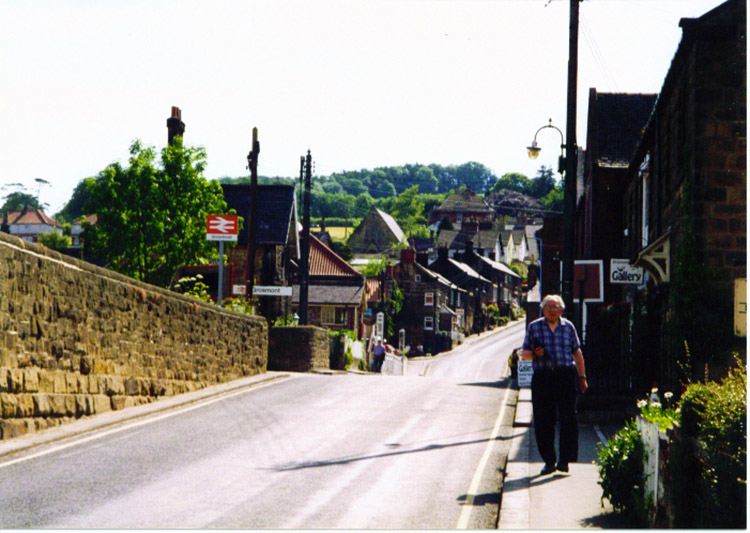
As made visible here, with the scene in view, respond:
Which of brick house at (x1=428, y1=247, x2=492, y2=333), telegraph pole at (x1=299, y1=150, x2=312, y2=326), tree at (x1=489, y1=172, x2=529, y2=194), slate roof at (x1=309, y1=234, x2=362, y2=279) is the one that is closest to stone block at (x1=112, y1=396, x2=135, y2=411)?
telegraph pole at (x1=299, y1=150, x2=312, y2=326)

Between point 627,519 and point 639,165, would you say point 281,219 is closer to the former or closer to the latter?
point 639,165

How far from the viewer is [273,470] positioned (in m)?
10.2

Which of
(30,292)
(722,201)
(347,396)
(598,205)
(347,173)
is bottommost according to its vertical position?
(347,396)

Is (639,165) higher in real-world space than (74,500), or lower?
higher

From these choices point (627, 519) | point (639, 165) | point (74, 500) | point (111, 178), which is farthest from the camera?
point (111, 178)

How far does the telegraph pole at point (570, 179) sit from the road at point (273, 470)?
2.52 metres

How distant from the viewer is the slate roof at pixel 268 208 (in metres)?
48.8

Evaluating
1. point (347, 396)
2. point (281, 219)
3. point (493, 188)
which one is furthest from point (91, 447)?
point (493, 188)

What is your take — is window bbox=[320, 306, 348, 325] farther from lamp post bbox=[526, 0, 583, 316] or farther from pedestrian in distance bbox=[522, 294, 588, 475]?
pedestrian in distance bbox=[522, 294, 588, 475]

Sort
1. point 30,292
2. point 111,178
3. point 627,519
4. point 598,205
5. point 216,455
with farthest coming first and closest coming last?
point 111,178 < point 598,205 < point 30,292 < point 216,455 < point 627,519

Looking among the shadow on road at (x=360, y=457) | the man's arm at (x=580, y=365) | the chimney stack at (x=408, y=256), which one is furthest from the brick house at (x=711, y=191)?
the chimney stack at (x=408, y=256)

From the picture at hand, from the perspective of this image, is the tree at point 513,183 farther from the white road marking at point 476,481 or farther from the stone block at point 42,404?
the stone block at point 42,404

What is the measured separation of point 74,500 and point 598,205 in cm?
2809

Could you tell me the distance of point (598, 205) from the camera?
3397 cm
